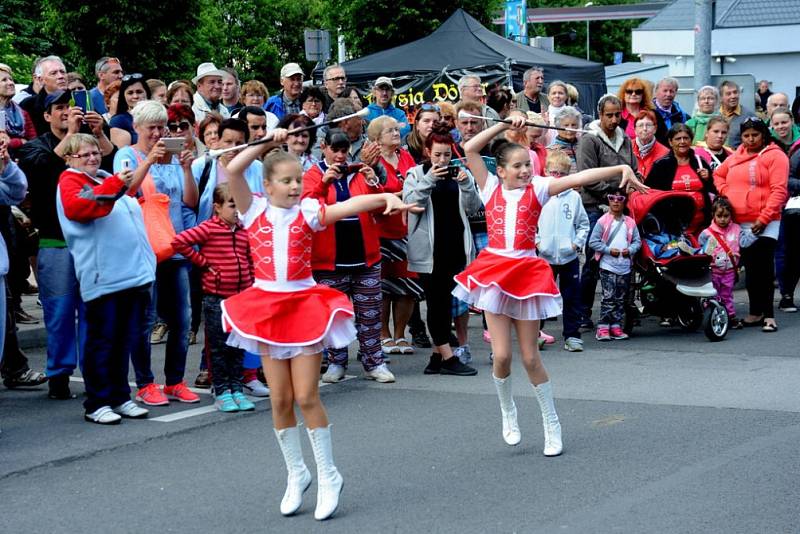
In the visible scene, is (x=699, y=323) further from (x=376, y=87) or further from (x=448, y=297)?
(x=376, y=87)

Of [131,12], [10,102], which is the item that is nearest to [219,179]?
[10,102]

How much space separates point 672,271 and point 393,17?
2311 cm

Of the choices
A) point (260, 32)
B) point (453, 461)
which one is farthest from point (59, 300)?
point (260, 32)

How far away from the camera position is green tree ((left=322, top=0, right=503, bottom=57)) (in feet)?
109

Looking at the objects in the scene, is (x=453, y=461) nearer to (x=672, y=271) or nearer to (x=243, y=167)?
(x=243, y=167)

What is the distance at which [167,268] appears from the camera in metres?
9.03

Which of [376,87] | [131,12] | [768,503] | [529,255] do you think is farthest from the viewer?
[131,12]

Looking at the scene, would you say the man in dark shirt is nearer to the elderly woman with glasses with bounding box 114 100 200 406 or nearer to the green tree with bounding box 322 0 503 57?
the elderly woman with glasses with bounding box 114 100 200 406

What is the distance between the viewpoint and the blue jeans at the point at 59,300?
8.81 metres

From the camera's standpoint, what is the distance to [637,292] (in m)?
12.2

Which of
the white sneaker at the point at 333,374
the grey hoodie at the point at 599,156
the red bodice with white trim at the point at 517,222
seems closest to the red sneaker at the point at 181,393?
the white sneaker at the point at 333,374

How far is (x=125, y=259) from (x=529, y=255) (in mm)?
2813

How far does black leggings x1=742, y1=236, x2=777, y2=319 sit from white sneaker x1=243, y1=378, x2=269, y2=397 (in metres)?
5.54

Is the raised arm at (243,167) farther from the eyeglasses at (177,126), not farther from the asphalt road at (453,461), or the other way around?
the eyeglasses at (177,126)
